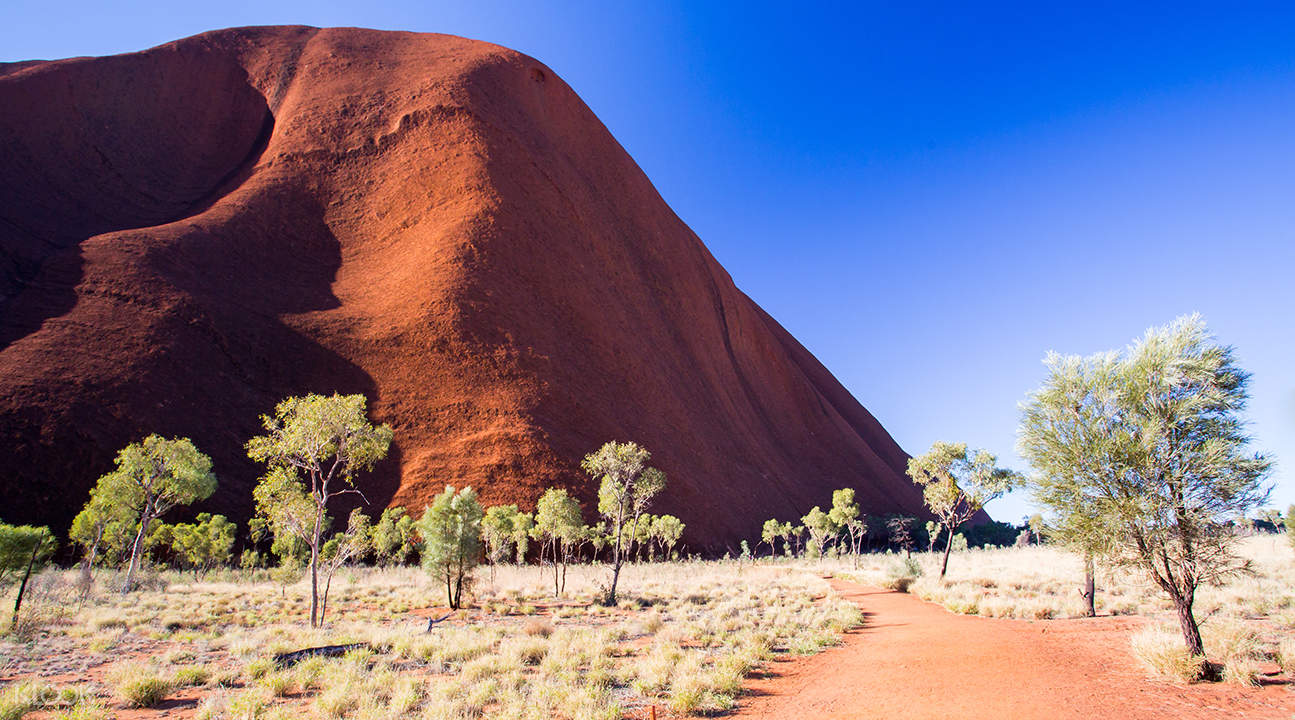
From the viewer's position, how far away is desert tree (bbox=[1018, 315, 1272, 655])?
8961mm

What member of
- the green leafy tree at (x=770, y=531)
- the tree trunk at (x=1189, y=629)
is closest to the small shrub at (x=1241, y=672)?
the tree trunk at (x=1189, y=629)

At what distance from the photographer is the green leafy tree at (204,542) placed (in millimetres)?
27450

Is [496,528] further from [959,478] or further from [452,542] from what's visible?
[959,478]

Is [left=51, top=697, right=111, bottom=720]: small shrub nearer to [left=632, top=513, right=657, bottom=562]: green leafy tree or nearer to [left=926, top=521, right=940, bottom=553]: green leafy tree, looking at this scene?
[left=632, top=513, right=657, bottom=562]: green leafy tree

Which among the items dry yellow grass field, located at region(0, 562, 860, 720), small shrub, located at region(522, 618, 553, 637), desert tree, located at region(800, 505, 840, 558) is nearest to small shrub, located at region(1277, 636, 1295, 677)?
dry yellow grass field, located at region(0, 562, 860, 720)

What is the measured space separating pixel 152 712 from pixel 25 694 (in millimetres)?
1545

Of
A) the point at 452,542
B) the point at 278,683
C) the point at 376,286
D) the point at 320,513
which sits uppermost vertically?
the point at 376,286

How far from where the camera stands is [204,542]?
2742cm

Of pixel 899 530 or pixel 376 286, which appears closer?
pixel 376 286

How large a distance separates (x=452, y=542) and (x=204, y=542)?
57.0 feet

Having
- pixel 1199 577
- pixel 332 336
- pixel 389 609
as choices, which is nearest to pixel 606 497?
pixel 389 609

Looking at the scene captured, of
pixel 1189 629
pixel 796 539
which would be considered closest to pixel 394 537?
pixel 1189 629

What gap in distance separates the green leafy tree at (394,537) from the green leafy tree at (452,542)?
12.1 metres

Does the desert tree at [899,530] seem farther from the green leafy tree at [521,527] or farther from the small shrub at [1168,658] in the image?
the small shrub at [1168,658]
